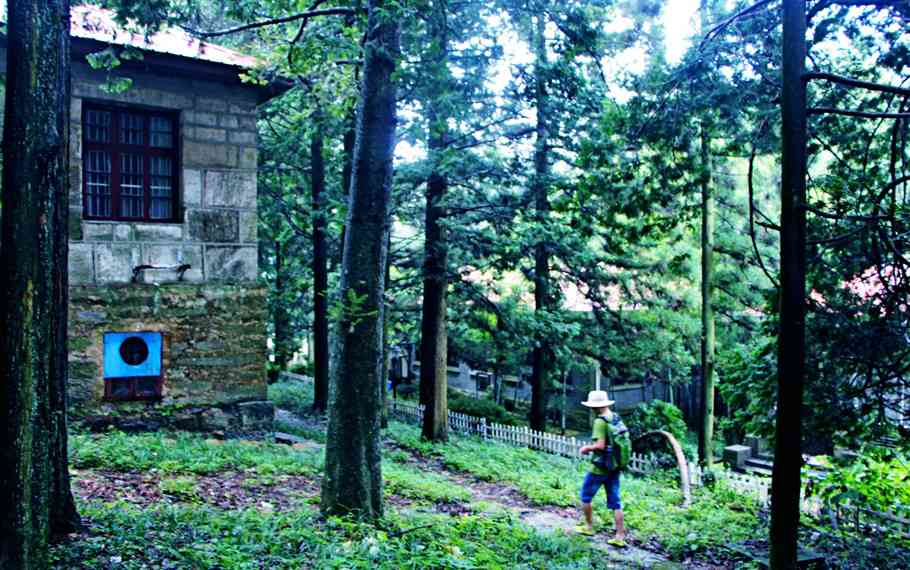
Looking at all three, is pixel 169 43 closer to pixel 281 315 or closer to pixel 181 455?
pixel 181 455

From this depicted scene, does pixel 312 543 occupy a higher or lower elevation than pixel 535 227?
lower

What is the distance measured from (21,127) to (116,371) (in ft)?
27.2

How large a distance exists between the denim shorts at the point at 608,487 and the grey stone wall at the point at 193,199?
6944mm

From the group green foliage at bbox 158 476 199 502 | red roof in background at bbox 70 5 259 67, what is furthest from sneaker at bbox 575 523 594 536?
red roof in background at bbox 70 5 259 67

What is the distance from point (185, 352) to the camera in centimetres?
1217

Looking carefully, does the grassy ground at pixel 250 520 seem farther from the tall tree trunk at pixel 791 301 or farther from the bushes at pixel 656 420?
the bushes at pixel 656 420

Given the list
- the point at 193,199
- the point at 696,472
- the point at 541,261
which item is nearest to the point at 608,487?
the point at 696,472

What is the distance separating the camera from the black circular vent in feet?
38.2

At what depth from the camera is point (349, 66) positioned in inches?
413

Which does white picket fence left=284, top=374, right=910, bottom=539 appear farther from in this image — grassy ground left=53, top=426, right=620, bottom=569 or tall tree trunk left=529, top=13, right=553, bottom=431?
grassy ground left=53, top=426, right=620, bottom=569

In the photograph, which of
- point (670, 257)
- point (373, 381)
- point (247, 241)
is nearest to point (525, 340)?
point (670, 257)

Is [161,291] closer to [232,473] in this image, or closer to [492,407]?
[232,473]

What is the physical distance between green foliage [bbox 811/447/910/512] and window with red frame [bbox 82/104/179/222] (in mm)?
10763

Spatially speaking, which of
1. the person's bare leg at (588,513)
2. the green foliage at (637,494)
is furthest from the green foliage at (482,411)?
the person's bare leg at (588,513)
